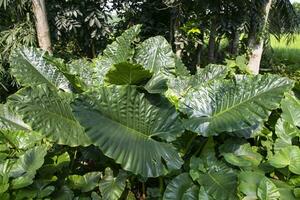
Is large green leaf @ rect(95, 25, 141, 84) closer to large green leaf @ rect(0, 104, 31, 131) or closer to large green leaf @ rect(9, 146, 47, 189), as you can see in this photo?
large green leaf @ rect(0, 104, 31, 131)

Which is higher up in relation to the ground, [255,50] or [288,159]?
[255,50]

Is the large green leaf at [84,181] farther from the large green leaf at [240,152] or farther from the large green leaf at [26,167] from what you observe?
the large green leaf at [240,152]

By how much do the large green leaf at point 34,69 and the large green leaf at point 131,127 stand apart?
0.69m

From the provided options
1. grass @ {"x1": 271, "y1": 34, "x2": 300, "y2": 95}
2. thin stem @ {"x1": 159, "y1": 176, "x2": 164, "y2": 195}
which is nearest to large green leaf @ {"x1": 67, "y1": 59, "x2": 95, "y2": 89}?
thin stem @ {"x1": 159, "y1": 176, "x2": 164, "y2": 195}

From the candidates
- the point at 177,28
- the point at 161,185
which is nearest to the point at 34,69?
the point at 161,185

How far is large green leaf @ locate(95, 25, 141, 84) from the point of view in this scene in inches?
90.6

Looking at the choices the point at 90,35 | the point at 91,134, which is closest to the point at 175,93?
the point at 91,134

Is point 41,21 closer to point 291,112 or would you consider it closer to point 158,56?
point 158,56

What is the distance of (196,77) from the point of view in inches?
90.9

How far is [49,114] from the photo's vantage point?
177 cm

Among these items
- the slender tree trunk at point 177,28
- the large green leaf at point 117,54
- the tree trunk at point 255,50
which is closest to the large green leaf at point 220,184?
the large green leaf at point 117,54

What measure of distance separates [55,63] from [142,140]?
2.56 feet

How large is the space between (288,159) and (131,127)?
78cm

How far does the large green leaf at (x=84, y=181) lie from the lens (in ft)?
6.03
